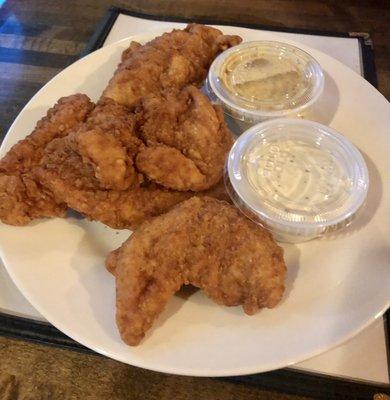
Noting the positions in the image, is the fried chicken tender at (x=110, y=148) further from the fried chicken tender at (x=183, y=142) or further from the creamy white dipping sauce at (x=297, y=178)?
the creamy white dipping sauce at (x=297, y=178)

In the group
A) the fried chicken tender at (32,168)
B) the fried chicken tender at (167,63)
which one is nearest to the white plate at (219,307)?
the fried chicken tender at (32,168)

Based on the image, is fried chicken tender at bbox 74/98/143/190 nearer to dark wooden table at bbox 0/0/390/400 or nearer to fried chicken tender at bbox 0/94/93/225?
fried chicken tender at bbox 0/94/93/225

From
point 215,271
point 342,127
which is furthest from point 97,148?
point 342,127

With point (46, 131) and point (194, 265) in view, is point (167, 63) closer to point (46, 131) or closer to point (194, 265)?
point (46, 131)

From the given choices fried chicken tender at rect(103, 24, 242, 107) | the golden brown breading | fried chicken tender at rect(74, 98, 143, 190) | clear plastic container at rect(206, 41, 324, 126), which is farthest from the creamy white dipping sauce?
the golden brown breading

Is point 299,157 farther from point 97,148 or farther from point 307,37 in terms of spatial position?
point 307,37

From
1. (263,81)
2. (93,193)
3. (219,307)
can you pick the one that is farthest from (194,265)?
(263,81)

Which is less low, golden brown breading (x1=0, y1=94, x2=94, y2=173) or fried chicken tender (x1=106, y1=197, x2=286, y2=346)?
golden brown breading (x1=0, y1=94, x2=94, y2=173)
